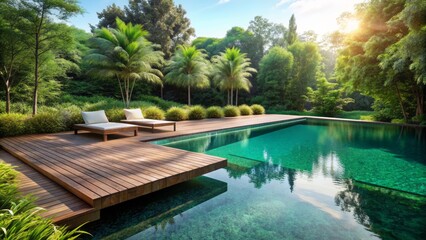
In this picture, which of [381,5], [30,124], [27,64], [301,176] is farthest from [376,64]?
[27,64]

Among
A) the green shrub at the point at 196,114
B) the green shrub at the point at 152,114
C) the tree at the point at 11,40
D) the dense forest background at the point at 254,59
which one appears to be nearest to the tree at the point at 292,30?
the dense forest background at the point at 254,59

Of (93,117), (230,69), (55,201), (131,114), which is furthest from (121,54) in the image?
(55,201)

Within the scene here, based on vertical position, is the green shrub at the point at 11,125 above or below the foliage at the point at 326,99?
below

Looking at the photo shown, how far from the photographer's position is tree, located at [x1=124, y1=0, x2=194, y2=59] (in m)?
18.6

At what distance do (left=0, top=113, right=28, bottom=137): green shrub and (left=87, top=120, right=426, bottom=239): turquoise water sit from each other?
512 centimetres

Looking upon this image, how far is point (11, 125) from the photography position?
233 inches

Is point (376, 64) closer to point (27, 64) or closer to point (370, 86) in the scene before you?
point (370, 86)

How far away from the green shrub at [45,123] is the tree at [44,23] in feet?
2.83

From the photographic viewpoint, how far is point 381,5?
968cm

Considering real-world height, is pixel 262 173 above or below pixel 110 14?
below

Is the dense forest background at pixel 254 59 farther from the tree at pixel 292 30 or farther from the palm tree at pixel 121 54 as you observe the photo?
the palm tree at pixel 121 54

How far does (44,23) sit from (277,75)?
17.7 metres

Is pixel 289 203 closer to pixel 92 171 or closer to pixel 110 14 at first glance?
pixel 92 171

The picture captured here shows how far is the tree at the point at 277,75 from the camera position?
20609mm
